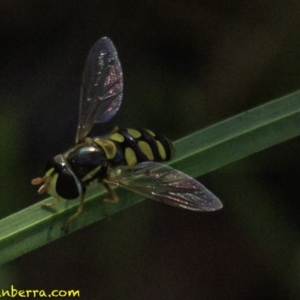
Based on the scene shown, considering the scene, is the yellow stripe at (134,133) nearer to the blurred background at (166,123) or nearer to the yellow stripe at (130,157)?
the yellow stripe at (130,157)

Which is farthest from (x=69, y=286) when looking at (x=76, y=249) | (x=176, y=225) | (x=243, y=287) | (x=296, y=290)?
(x=296, y=290)

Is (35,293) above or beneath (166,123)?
beneath

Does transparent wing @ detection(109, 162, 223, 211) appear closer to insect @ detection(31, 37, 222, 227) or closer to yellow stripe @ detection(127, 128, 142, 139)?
insect @ detection(31, 37, 222, 227)

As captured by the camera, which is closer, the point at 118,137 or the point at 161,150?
the point at 161,150

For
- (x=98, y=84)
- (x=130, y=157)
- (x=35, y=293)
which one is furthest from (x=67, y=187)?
(x=35, y=293)

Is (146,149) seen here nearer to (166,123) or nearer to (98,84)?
(98,84)

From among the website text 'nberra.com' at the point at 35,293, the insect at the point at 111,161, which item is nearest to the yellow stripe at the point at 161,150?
the insect at the point at 111,161
